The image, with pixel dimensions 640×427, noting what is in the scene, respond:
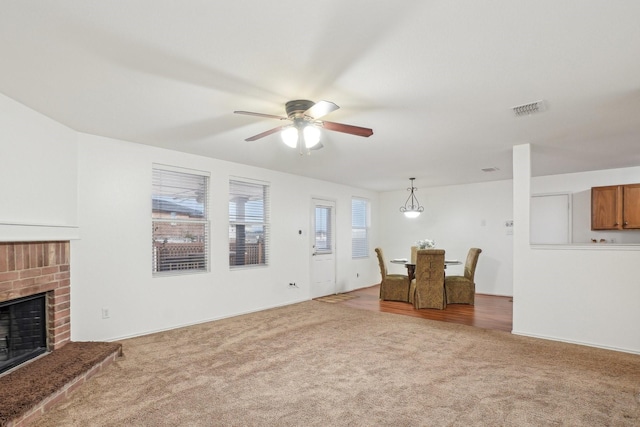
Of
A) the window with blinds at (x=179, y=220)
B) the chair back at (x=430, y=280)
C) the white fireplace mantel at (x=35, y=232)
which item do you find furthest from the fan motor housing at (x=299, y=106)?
the chair back at (x=430, y=280)

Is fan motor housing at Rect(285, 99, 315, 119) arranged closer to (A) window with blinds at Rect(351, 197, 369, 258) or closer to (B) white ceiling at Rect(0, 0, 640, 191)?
(B) white ceiling at Rect(0, 0, 640, 191)

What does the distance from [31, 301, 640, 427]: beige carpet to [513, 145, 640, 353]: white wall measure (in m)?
0.22

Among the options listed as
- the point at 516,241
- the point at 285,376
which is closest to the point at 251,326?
the point at 285,376

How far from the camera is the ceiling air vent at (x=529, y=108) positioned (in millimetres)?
2953

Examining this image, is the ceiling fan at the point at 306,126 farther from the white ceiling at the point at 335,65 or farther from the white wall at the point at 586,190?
the white wall at the point at 586,190

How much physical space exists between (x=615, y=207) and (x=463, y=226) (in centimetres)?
259

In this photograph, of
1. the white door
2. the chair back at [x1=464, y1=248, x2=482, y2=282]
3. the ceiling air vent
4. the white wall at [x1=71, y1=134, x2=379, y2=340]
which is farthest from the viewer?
the white door

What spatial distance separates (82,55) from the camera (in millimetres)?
2152

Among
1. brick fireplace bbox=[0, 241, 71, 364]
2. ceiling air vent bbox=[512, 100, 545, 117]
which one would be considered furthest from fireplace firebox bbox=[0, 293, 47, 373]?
ceiling air vent bbox=[512, 100, 545, 117]

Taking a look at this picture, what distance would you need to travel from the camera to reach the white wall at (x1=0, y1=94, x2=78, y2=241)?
2836 mm

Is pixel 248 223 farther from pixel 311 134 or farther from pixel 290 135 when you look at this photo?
pixel 311 134

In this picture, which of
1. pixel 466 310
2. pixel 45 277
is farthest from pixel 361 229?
pixel 45 277

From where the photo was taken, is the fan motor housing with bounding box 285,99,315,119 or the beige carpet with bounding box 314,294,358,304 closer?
the fan motor housing with bounding box 285,99,315,119

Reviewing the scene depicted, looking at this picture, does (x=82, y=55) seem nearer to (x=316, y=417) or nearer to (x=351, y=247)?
(x=316, y=417)
